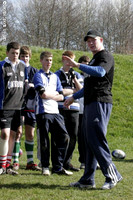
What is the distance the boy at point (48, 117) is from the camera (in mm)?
5152

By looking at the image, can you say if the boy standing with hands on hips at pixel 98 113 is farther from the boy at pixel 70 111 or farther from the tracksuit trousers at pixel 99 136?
the boy at pixel 70 111

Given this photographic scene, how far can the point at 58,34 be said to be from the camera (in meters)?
35.1

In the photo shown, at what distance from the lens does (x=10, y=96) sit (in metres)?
5.20

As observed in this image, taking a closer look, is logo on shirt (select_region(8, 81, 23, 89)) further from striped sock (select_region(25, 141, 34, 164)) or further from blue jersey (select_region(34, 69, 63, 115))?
striped sock (select_region(25, 141, 34, 164))

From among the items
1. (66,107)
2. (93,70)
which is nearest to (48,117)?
(66,107)

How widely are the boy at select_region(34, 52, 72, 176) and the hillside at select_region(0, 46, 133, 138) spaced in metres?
6.96

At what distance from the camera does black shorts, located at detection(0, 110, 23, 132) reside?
510 centimetres

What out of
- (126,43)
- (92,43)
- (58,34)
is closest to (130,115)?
(92,43)

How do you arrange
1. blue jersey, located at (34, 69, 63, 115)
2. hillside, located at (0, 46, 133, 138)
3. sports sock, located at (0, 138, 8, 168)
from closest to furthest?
sports sock, located at (0, 138, 8, 168), blue jersey, located at (34, 69, 63, 115), hillside, located at (0, 46, 133, 138)

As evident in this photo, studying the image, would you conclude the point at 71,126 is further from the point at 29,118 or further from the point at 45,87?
the point at 45,87

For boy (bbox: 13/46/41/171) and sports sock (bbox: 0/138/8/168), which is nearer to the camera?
sports sock (bbox: 0/138/8/168)

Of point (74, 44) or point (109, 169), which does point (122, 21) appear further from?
point (109, 169)

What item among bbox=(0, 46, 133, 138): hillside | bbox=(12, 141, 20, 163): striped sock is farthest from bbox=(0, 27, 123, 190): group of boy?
bbox=(0, 46, 133, 138): hillside

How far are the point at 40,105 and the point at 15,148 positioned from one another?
1242 mm
